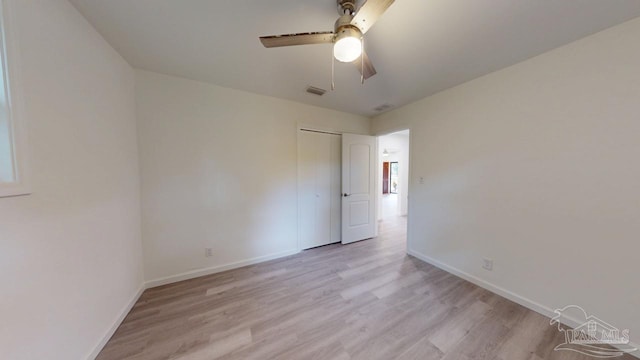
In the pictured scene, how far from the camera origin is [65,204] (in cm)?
121

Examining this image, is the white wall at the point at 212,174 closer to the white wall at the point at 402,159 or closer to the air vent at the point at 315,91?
the air vent at the point at 315,91

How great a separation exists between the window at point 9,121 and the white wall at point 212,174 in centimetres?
129

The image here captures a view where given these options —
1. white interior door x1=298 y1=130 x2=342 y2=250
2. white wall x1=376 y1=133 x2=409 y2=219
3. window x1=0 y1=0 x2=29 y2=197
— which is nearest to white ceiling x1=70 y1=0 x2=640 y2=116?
window x1=0 y1=0 x2=29 y2=197

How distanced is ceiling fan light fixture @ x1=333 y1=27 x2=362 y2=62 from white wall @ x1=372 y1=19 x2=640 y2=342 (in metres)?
1.89

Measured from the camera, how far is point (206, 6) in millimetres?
1329

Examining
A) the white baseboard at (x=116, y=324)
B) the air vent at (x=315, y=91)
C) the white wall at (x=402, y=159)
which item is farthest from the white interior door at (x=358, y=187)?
the white baseboard at (x=116, y=324)

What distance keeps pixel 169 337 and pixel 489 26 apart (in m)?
3.52

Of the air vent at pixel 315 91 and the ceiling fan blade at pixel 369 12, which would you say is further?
the air vent at pixel 315 91

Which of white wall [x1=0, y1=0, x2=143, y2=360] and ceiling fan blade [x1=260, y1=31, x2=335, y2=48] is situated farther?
ceiling fan blade [x1=260, y1=31, x2=335, y2=48]

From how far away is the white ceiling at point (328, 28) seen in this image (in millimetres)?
1322

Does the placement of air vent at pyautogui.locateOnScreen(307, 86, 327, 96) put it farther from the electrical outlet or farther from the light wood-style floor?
the electrical outlet

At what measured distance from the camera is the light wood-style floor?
4.74ft

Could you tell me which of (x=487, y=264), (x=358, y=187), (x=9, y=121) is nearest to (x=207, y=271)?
(x=9, y=121)

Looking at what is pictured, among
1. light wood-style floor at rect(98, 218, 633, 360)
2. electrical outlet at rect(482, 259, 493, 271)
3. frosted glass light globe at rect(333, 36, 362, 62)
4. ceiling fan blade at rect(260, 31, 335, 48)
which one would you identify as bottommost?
light wood-style floor at rect(98, 218, 633, 360)
